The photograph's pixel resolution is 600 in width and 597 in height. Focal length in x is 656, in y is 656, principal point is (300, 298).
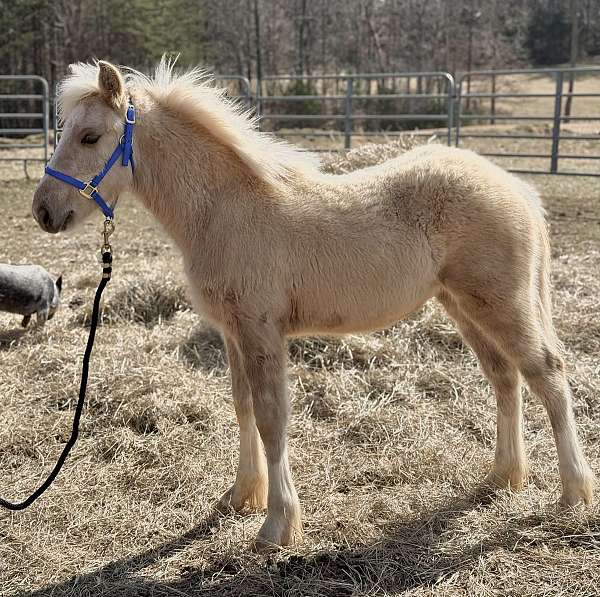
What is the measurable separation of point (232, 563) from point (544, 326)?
1905 mm

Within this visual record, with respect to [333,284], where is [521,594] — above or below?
below

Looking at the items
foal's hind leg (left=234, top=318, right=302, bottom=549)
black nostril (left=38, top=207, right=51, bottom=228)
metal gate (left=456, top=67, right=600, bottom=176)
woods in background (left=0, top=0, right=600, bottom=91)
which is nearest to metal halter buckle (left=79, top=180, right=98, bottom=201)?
black nostril (left=38, top=207, right=51, bottom=228)

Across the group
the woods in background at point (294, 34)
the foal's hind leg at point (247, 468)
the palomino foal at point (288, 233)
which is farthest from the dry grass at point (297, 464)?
the woods in background at point (294, 34)

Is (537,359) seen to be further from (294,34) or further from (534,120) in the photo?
(294,34)

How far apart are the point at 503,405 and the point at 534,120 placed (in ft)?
56.0

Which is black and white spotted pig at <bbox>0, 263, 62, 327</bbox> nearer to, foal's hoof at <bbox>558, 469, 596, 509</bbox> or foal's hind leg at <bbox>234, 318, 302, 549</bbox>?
foal's hind leg at <bbox>234, 318, 302, 549</bbox>

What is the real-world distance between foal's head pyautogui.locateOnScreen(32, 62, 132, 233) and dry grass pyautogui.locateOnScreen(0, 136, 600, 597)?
4.95 ft

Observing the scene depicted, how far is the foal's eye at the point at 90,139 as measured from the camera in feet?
9.53

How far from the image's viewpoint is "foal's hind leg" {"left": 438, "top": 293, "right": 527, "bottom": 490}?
346cm

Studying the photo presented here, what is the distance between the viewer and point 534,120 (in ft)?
61.1

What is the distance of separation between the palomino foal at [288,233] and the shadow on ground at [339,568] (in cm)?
21

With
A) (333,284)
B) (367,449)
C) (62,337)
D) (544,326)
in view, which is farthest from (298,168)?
(62,337)

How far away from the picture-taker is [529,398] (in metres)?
4.37

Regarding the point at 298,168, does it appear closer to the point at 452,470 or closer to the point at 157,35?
the point at 452,470
